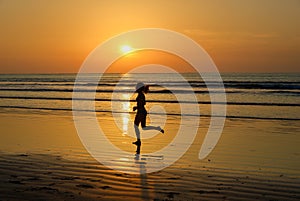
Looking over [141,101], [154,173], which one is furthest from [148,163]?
[141,101]

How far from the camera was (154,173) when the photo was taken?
8672mm

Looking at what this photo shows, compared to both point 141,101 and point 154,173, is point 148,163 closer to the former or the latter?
point 154,173

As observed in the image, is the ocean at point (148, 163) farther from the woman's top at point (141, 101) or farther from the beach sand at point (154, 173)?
the woman's top at point (141, 101)

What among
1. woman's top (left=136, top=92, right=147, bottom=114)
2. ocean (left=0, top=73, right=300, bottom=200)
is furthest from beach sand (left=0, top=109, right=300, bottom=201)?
woman's top (left=136, top=92, right=147, bottom=114)

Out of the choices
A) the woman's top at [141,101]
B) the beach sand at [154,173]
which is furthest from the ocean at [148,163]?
the woman's top at [141,101]

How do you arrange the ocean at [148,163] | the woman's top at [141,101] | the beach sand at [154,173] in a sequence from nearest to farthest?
the beach sand at [154,173] < the ocean at [148,163] < the woman's top at [141,101]

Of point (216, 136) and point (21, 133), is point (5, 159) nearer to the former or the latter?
point (21, 133)

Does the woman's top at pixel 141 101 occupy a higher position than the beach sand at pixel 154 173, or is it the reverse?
the woman's top at pixel 141 101

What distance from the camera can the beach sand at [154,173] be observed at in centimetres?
701

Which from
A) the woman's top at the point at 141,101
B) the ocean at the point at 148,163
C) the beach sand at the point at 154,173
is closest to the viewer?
the beach sand at the point at 154,173

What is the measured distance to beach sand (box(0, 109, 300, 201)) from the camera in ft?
23.0

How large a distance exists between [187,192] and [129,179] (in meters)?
1.39

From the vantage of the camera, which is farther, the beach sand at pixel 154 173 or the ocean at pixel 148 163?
the ocean at pixel 148 163

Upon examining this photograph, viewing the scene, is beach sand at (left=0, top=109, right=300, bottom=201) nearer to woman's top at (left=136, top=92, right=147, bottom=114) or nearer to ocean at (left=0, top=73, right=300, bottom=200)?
ocean at (left=0, top=73, right=300, bottom=200)
